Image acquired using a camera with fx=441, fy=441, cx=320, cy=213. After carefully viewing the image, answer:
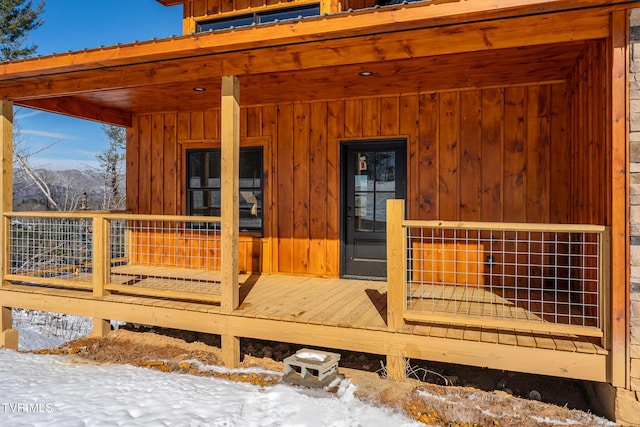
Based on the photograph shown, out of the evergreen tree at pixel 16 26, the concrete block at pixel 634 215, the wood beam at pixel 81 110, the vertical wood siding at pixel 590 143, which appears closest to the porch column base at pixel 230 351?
the vertical wood siding at pixel 590 143

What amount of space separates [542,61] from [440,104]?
1.34m

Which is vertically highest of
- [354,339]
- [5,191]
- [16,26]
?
[16,26]

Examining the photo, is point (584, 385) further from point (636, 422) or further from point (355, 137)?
point (355, 137)

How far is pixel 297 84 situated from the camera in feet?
16.5

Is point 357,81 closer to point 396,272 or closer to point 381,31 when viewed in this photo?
point 381,31

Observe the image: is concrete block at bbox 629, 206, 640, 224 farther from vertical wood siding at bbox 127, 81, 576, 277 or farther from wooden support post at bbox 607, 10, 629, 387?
vertical wood siding at bbox 127, 81, 576, 277

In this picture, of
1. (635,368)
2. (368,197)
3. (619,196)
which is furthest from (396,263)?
(368,197)

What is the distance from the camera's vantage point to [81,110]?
6.12 metres

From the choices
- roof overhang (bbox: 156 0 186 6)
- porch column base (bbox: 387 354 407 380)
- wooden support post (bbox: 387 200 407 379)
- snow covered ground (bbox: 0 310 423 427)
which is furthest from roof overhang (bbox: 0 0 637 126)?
snow covered ground (bbox: 0 310 423 427)

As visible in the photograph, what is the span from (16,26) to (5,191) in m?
14.1

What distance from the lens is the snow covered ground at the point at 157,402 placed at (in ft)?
9.82

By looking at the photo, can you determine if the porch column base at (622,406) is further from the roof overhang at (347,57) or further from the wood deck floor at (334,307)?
the roof overhang at (347,57)

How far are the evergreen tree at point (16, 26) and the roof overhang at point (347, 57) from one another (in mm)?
12884

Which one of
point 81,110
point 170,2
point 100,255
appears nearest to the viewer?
point 100,255
